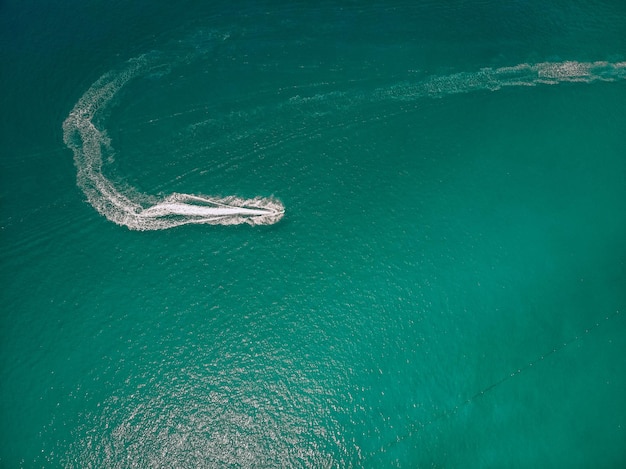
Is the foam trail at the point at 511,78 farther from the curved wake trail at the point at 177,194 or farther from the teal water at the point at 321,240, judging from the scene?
the teal water at the point at 321,240

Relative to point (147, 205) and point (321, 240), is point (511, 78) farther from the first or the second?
point (147, 205)

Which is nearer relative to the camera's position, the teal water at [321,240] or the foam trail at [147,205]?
the teal water at [321,240]

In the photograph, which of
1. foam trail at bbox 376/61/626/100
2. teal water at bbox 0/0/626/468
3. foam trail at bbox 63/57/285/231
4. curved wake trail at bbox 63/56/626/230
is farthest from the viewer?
foam trail at bbox 376/61/626/100

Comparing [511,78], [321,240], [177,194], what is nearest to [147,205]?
[177,194]

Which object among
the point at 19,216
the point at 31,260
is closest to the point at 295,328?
the point at 31,260

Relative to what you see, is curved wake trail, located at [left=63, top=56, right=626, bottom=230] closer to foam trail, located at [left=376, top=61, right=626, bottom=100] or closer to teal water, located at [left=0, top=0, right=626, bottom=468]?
foam trail, located at [left=376, top=61, right=626, bottom=100]

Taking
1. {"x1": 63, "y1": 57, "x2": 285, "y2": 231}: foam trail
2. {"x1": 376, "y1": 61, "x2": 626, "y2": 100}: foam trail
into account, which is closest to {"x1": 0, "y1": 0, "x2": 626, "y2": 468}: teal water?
{"x1": 376, "y1": 61, "x2": 626, "y2": 100}: foam trail

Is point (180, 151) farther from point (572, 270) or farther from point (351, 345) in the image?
point (572, 270)

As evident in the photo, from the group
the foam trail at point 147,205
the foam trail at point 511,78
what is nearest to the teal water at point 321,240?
the foam trail at point 511,78
